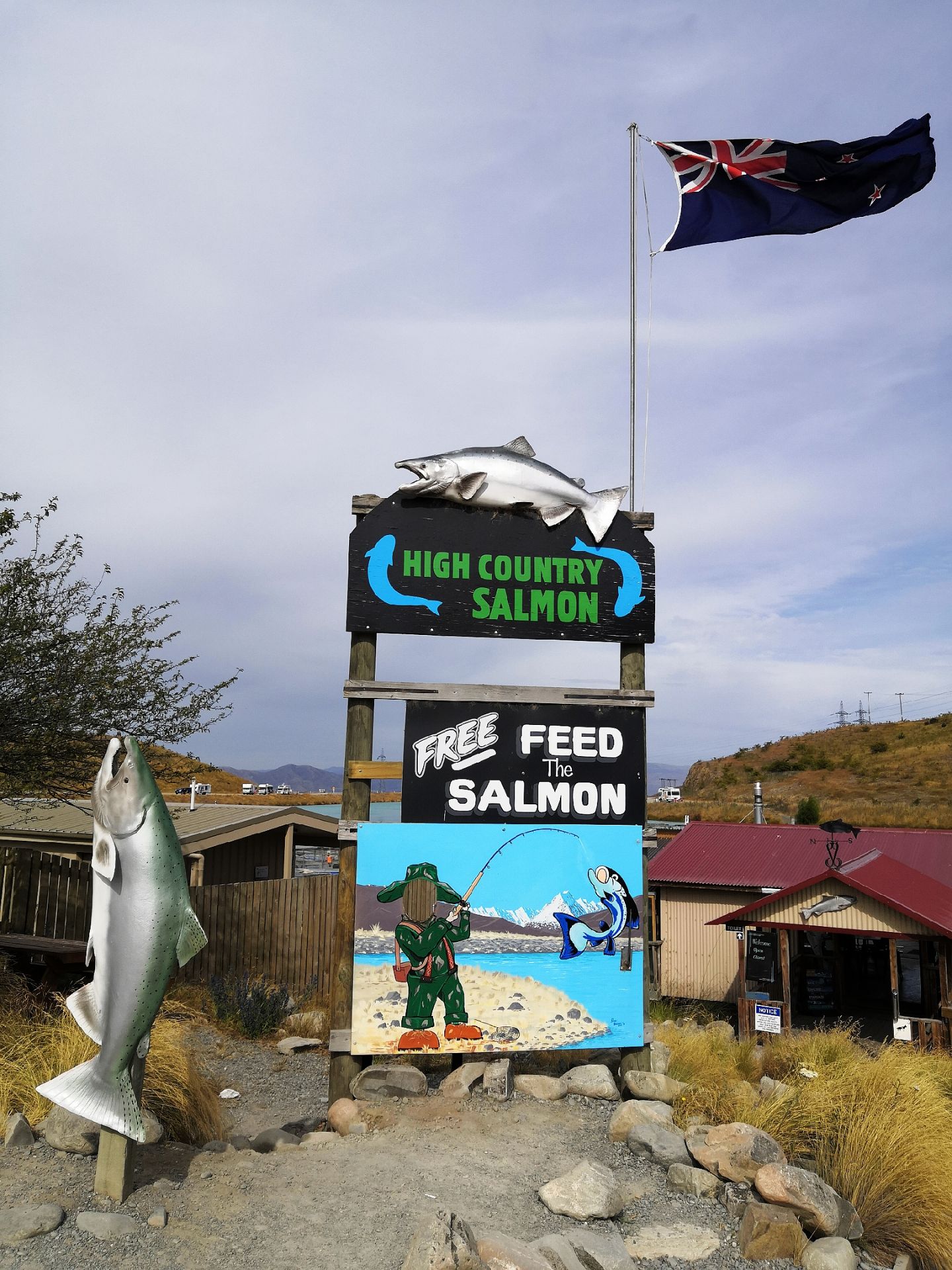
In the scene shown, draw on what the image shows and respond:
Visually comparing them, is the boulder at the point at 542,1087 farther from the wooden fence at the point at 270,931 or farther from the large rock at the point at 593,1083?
the wooden fence at the point at 270,931

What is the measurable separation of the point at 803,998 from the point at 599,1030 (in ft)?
28.2

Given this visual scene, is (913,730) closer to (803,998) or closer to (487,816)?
(803,998)

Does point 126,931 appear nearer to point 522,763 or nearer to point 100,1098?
point 100,1098

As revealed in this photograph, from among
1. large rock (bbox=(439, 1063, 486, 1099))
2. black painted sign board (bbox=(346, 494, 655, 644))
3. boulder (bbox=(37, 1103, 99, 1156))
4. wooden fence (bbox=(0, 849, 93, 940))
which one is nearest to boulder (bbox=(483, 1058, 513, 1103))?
large rock (bbox=(439, 1063, 486, 1099))

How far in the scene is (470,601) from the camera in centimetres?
905

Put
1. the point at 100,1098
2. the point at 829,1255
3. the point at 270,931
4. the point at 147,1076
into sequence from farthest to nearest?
the point at 270,931 < the point at 147,1076 < the point at 829,1255 < the point at 100,1098

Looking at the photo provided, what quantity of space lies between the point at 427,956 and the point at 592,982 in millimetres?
1593

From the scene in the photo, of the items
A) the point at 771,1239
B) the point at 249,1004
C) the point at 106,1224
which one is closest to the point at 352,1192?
the point at 106,1224

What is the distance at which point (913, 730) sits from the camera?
6756 cm

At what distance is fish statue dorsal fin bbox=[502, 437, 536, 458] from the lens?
9.17m

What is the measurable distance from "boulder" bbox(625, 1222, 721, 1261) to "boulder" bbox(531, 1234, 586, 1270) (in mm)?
360

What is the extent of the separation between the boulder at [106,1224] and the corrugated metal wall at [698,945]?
14757 mm

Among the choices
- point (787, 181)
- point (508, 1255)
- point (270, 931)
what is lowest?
point (508, 1255)

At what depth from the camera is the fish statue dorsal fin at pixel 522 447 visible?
9.17 m
